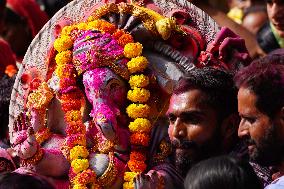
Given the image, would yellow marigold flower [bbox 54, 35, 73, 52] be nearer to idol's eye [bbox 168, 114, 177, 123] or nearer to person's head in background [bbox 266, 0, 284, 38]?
idol's eye [bbox 168, 114, 177, 123]

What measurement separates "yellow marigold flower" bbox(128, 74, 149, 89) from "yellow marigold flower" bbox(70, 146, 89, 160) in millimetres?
440

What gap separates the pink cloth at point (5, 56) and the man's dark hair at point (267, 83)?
3109 millimetres

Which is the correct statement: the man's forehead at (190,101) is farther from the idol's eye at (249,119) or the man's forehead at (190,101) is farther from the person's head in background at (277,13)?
the person's head in background at (277,13)

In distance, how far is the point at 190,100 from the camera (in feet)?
16.8

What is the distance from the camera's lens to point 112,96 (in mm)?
5457

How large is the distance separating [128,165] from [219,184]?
4.23 ft

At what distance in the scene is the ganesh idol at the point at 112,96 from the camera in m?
5.37

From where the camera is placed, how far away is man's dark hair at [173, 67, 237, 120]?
5086 millimetres

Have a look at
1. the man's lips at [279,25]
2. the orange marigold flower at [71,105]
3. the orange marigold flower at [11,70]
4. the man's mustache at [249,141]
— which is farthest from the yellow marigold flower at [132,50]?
the orange marigold flower at [11,70]

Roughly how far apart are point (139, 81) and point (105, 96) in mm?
203

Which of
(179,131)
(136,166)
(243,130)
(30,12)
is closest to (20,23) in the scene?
(30,12)

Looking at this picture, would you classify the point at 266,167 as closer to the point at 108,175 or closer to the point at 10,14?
the point at 108,175

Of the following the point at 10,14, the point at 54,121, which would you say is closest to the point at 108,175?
the point at 54,121

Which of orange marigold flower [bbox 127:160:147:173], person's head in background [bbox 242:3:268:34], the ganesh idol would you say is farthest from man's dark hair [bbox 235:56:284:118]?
person's head in background [bbox 242:3:268:34]
